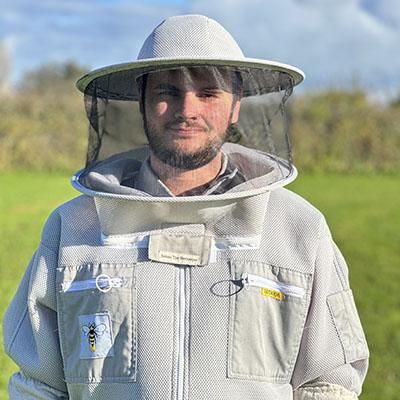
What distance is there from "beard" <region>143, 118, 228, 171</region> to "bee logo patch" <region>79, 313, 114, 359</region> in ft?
1.65

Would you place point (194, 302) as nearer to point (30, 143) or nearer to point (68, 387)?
point (68, 387)

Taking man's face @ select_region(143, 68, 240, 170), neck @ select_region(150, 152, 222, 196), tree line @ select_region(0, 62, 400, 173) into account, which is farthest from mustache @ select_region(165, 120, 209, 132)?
tree line @ select_region(0, 62, 400, 173)

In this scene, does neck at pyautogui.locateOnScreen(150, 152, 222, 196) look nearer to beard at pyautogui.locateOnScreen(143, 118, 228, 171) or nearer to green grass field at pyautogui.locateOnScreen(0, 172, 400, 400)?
beard at pyautogui.locateOnScreen(143, 118, 228, 171)

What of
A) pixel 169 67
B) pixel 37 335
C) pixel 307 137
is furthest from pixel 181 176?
pixel 307 137

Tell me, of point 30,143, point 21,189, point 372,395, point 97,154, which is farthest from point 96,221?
point 30,143

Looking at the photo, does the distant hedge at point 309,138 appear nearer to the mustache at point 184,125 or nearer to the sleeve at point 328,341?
the sleeve at point 328,341

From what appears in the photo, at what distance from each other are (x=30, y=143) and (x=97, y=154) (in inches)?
832

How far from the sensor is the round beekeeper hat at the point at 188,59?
2.35 metres

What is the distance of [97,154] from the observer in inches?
112

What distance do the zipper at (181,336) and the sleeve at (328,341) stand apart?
37 cm

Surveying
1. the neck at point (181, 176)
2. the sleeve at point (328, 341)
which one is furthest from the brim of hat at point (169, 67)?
A: the sleeve at point (328, 341)

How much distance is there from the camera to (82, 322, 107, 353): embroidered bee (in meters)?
2.43

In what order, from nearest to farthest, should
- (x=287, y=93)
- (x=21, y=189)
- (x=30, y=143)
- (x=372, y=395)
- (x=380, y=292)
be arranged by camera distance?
(x=287, y=93) → (x=372, y=395) → (x=380, y=292) → (x=21, y=189) → (x=30, y=143)

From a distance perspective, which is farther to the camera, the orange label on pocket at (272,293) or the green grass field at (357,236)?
the green grass field at (357,236)
